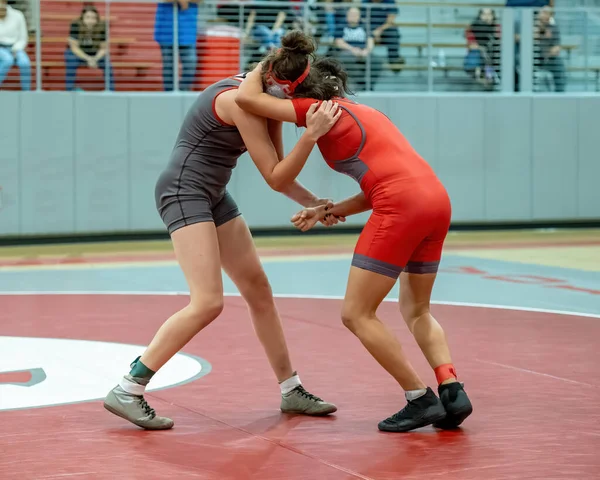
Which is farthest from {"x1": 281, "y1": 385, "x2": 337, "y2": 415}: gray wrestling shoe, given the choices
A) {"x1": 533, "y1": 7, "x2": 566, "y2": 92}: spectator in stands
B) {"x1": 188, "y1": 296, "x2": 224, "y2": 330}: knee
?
{"x1": 533, "y1": 7, "x2": 566, "y2": 92}: spectator in stands

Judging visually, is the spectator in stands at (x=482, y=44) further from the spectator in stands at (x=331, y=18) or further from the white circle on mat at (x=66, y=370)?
the white circle on mat at (x=66, y=370)

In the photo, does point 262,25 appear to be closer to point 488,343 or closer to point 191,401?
point 488,343

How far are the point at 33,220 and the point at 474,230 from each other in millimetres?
6819

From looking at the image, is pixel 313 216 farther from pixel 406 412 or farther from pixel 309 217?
pixel 406 412

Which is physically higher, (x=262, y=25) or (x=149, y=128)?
(x=262, y=25)

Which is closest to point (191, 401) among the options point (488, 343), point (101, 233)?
point (488, 343)

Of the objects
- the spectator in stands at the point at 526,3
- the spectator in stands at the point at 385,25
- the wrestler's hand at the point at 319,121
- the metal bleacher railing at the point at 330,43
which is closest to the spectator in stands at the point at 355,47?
the metal bleacher railing at the point at 330,43

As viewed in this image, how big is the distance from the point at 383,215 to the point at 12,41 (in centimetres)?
1080

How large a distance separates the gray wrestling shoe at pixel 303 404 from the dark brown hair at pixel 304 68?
1504 mm

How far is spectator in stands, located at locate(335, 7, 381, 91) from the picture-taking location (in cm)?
1636

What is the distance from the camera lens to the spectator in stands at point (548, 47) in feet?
57.0

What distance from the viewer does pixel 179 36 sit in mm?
15500

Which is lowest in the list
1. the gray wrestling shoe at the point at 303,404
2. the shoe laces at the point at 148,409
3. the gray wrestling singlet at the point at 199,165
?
the gray wrestling shoe at the point at 303,404

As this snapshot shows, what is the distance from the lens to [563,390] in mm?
5895
